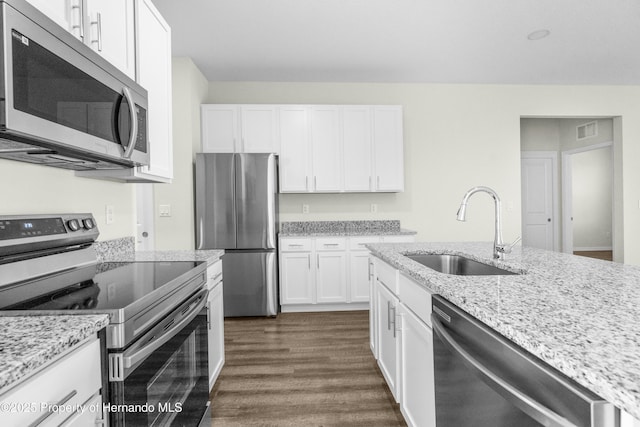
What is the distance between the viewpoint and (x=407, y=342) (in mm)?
1663

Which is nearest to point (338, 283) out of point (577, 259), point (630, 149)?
point (577, 259)

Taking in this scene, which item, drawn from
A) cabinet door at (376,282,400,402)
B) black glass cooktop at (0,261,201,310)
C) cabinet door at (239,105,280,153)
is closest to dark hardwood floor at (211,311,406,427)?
cabinet door at (376,282,400,402)

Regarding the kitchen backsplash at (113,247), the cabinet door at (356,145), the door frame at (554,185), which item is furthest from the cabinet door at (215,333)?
the door frame at (554,185)

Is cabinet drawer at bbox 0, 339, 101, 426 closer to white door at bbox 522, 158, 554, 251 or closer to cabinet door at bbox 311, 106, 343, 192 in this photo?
cabinet door at bbox 311, 106, 343, 192

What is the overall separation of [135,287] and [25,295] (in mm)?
312

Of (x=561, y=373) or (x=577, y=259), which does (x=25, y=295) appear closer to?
(x=561, y=373)

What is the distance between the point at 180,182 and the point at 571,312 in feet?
12.0

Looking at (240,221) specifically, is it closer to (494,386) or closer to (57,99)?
(57,99)

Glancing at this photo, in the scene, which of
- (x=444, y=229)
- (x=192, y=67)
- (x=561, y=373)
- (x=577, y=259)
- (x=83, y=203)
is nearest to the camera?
(x=561, y=373)

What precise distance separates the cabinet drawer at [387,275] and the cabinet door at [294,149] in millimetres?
1959

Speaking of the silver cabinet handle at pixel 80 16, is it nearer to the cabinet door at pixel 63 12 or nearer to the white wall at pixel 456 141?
the cabinet door at pixel 63 12

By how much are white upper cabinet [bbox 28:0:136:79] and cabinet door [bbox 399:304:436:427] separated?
177cm

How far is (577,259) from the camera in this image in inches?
66.1

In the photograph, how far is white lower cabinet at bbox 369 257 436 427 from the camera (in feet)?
4.56
